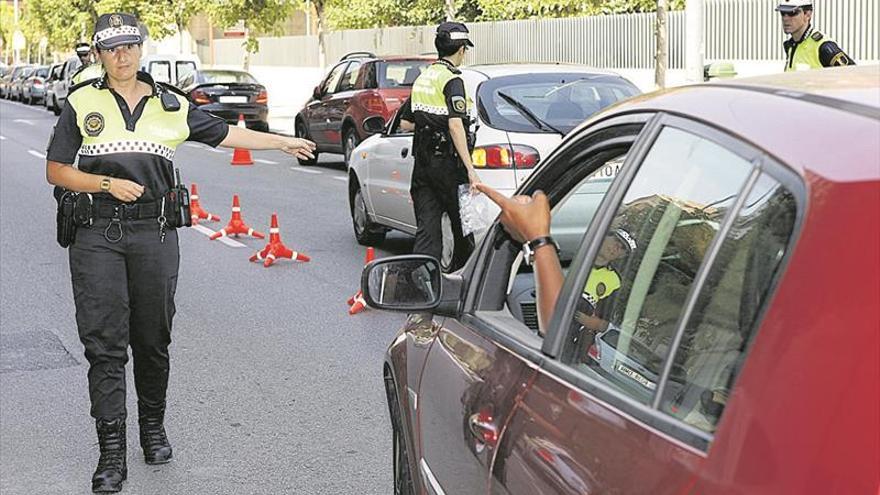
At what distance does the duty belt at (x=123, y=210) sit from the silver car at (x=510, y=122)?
14.2 feet

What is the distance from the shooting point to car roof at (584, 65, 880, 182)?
2.09 metres

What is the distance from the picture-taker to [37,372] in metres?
8.53

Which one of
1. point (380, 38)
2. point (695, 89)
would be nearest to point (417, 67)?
point (695, 89)

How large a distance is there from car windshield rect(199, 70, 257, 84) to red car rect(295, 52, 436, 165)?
1119 cm

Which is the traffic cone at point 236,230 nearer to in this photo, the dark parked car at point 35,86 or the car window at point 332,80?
the car window at point 332,80

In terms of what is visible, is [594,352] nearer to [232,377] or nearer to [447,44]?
[232,377]

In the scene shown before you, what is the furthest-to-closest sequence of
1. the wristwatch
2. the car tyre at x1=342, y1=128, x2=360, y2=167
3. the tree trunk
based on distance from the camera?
the tree trunk
the car tyre at x1=342, y1=128, x2=360, y2=167
the wristwatch

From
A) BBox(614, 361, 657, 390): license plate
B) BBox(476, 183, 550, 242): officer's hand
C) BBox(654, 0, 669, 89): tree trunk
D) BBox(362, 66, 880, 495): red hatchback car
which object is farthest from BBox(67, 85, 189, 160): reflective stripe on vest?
BBox(654, 0, 669, 89): tree trunk

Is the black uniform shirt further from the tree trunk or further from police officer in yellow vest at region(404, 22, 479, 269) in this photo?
the tree trunk

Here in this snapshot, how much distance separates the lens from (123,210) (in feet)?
20.1

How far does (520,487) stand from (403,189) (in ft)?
30.8

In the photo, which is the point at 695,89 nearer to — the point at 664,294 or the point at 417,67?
the point at 664,294

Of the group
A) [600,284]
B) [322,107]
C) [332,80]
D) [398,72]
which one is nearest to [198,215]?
[398,72]

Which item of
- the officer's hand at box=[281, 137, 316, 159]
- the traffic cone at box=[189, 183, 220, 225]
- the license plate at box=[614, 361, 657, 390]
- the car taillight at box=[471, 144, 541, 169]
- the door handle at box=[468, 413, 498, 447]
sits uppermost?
the officer's hand at box=[281, 137, 316, 159]
